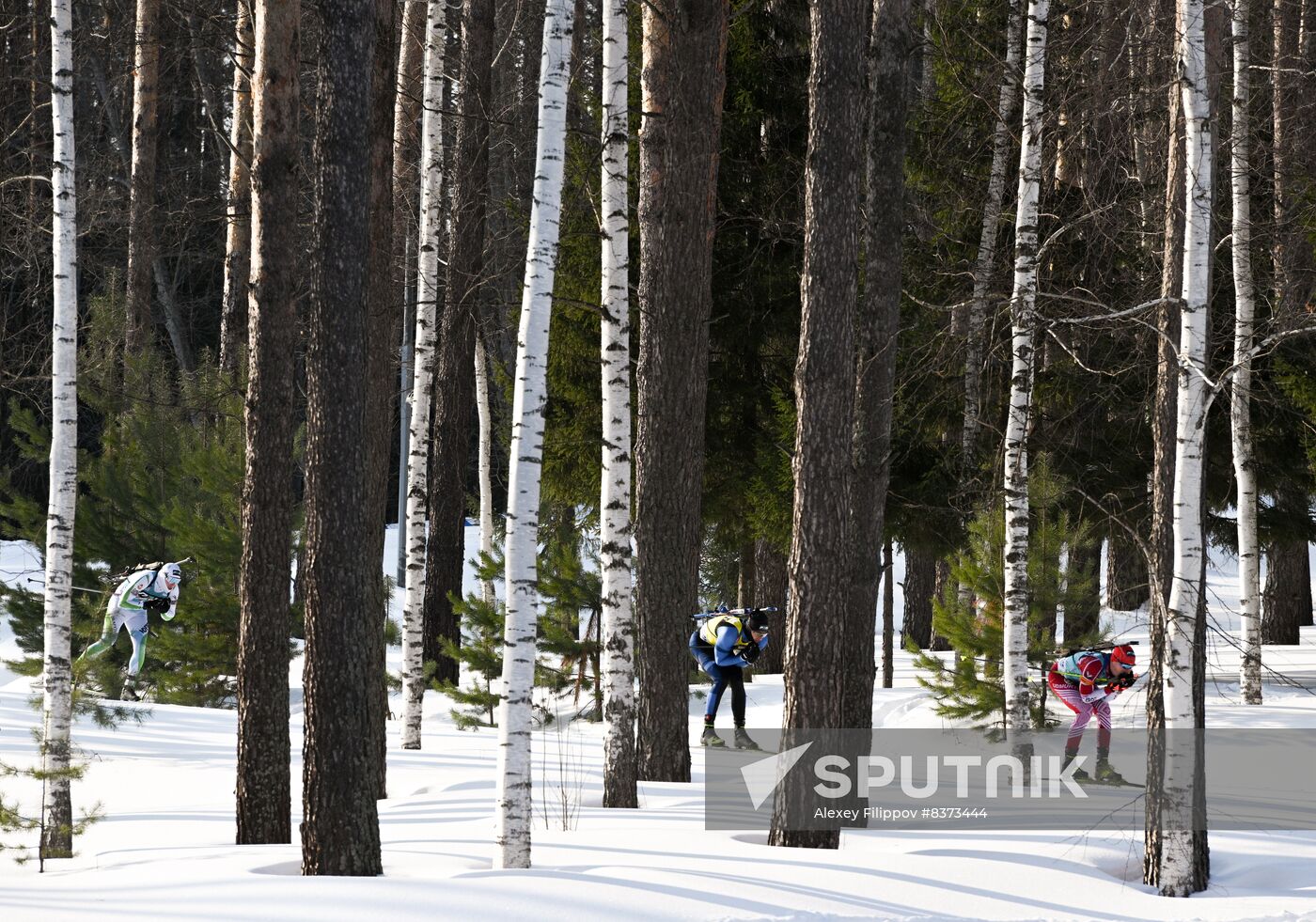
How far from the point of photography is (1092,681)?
33.3 feet

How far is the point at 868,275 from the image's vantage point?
9211 mm

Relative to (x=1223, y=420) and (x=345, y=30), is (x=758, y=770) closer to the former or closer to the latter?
(x=345, y=30)

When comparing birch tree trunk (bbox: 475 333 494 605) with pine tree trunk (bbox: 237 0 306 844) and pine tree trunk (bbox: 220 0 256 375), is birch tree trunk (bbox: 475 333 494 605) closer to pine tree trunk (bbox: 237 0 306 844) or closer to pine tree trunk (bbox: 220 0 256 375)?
pine tree trunk (bbox: 220 0 256 375)

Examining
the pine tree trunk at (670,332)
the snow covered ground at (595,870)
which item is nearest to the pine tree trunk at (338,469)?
the snow covered ground at (595,870)

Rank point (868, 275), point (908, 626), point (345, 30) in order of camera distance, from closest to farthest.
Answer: point (345, 30)
point (868, 275)
point (908, 626)

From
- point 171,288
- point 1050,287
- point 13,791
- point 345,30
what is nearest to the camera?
point 345,30

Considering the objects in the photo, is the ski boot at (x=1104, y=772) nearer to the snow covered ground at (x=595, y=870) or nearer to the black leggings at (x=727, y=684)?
the snow covered ground at (x=595, y=870)

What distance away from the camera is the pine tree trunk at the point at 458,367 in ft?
47.0

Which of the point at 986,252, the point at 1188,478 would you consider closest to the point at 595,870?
the point at 1188,478

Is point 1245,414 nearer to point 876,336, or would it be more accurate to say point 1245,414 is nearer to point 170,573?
point 876,336

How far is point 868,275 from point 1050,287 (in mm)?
6253

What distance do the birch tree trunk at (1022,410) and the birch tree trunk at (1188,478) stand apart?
371cm

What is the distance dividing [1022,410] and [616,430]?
4.09m

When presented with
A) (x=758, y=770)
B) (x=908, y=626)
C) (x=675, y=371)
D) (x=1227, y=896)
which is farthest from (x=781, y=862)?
(x=908, y=626)
